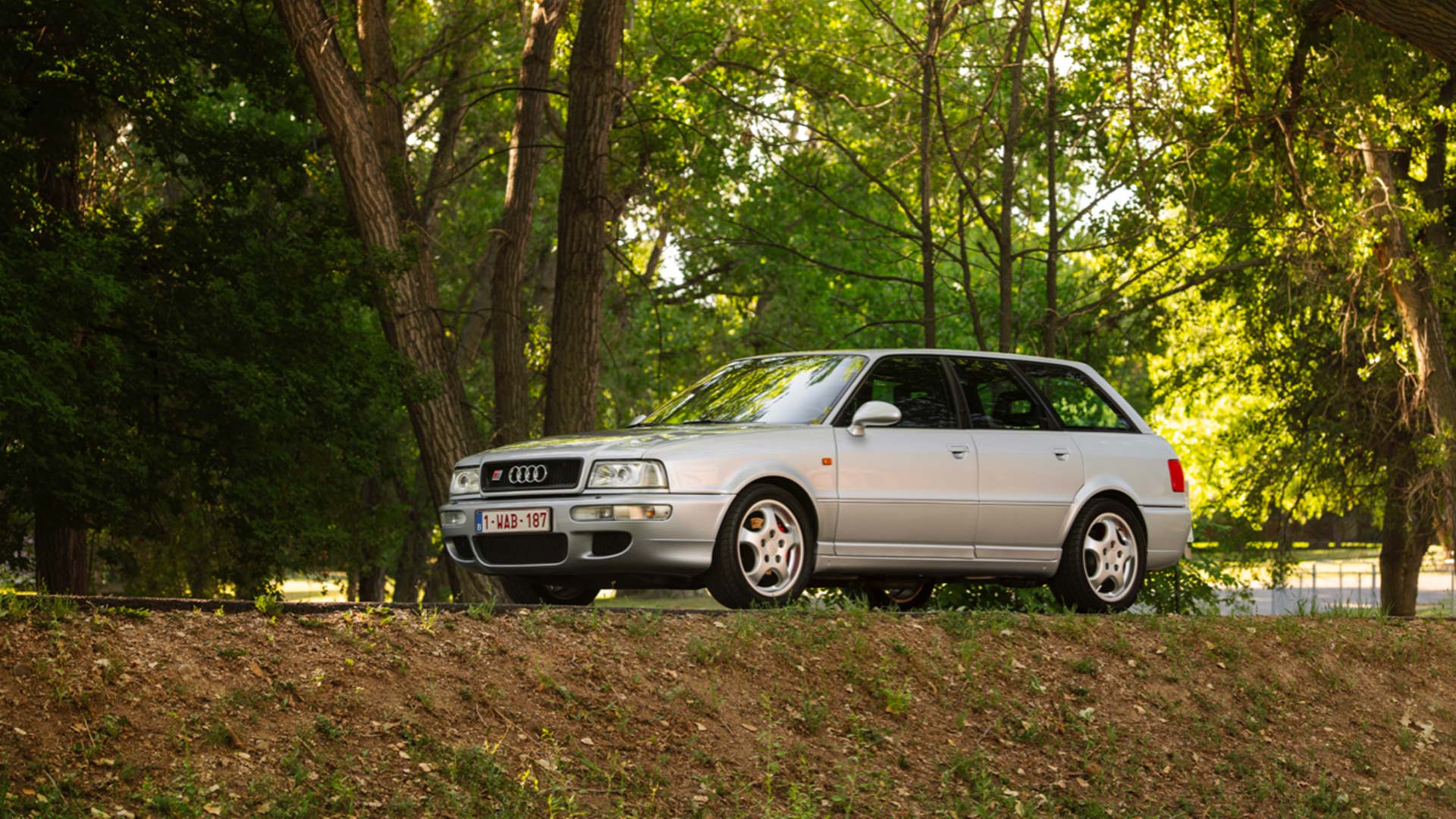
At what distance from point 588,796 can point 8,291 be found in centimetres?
979

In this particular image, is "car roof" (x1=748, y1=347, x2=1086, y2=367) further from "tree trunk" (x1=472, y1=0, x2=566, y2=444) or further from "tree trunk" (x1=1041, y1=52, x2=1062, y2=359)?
"tree trunk" (x1=472, y1=0, x2=566, y2=444)

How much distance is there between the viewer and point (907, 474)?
10.2m

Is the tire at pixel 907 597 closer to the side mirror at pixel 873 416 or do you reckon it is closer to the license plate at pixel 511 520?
the side mirror at pixel 873 416

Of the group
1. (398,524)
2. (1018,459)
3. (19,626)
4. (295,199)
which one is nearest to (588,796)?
(19,626)

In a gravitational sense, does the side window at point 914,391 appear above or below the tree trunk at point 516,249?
below

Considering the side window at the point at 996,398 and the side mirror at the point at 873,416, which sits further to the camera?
the side window at the point at 996,398

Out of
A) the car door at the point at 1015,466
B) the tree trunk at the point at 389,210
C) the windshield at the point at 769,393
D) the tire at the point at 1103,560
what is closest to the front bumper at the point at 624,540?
the windshield at the point at 769,393

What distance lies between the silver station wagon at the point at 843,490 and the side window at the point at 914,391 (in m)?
0.01

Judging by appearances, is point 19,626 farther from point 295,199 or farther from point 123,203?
point 123,203

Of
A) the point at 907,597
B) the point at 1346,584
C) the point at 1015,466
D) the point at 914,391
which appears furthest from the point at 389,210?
the point at 1346,584

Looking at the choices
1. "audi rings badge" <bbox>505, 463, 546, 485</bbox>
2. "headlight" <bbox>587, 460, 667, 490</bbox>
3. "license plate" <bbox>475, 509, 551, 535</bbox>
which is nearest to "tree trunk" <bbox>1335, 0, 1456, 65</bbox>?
"headlight" <bbox>587, 460, 667, 490</bbox>

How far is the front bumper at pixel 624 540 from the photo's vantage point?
9102mm

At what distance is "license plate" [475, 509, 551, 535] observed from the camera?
9.41m

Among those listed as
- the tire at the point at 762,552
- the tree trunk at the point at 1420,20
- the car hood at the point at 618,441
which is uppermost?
the tree trunk at the point at 1420,20
